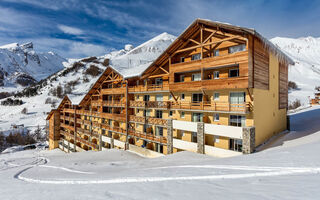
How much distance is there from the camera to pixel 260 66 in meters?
17.6

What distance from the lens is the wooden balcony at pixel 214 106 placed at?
54.0 ft

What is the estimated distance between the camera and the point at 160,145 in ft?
82.2

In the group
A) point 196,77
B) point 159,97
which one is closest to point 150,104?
point 159,97

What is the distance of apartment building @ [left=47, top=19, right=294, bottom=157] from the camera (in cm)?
1664

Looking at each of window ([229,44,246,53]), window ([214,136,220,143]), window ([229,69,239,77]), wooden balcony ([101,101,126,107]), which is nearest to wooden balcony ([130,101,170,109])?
wooden balcony ([101,101,126,107])

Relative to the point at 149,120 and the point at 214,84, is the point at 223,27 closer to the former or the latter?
the point at 214,84

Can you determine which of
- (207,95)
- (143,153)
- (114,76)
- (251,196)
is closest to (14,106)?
(114,76)

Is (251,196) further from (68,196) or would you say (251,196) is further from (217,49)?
(217,49)

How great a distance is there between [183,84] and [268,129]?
10.9 m

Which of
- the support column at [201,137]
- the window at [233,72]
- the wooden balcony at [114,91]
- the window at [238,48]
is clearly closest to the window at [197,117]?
the support column at [201,137]

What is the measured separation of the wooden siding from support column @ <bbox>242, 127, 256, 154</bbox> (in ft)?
14.3

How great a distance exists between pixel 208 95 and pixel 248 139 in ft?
21.3

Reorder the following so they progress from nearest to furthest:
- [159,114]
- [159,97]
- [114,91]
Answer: [159,114]
[159,97]
[114,91]

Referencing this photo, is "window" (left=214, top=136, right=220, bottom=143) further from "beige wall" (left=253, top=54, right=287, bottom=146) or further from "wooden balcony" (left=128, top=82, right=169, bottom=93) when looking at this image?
"wooden balcony" (left=128, top=82, right=169, bottom=93)
